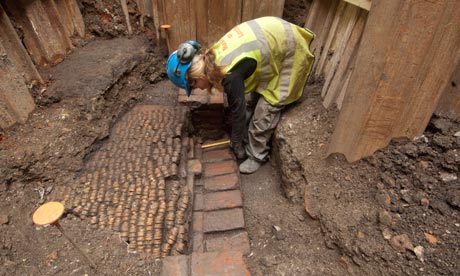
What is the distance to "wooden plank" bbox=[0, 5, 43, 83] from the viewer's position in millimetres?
2510

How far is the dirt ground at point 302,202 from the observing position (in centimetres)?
175

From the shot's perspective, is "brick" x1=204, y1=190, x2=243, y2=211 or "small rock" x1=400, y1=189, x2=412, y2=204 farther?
"brick" x1=204, y1=190, x2=243, y2=211

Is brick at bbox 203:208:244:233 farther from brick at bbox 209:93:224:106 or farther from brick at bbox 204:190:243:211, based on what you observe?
brick at bbox 209:93:224:106

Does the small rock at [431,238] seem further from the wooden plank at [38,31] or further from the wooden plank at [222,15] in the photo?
the wooden plank at [38,31]

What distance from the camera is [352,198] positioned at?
2.08 meters

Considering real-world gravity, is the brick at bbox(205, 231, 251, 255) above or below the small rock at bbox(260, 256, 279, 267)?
below

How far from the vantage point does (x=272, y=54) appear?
8.50ft

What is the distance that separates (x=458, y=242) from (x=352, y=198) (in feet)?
2.04

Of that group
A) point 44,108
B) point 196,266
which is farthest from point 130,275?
point 44,108

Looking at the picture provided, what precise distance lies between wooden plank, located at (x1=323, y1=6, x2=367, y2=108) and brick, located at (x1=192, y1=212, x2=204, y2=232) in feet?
4.85

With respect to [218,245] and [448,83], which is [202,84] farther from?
[448,83]

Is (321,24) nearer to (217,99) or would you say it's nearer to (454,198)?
(217,99)

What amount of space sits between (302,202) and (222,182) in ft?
2.76

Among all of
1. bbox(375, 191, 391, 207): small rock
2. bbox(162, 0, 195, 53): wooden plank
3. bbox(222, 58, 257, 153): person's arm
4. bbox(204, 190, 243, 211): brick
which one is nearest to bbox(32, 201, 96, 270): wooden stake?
bbox(204, 190, 243, 211): brick
